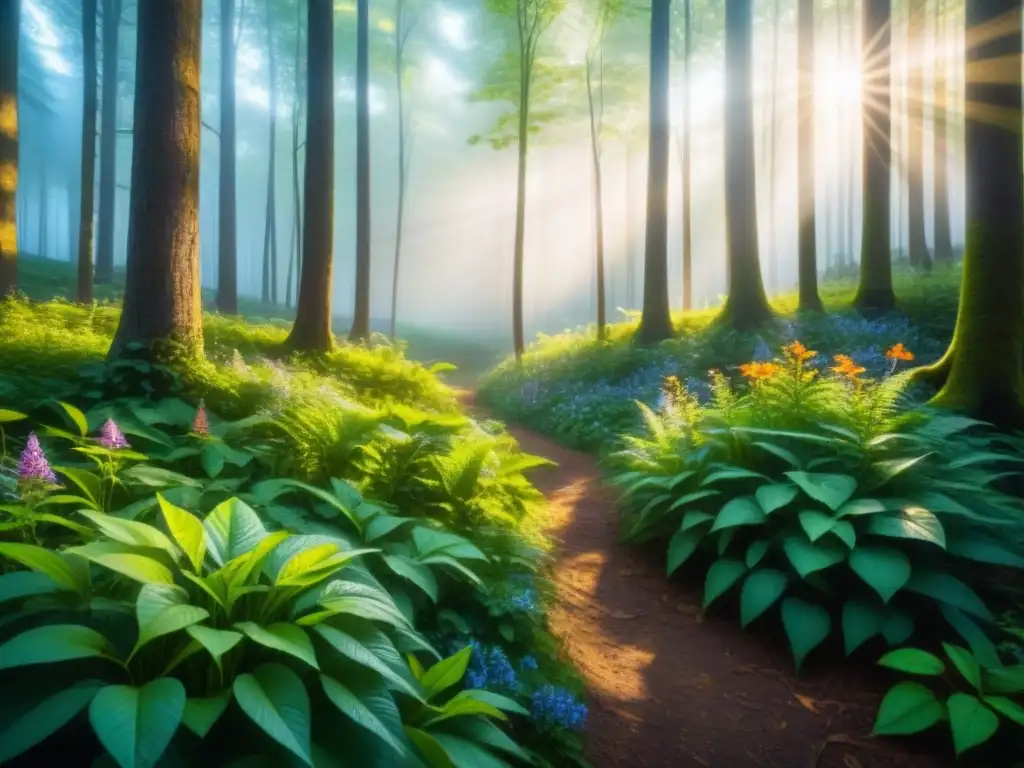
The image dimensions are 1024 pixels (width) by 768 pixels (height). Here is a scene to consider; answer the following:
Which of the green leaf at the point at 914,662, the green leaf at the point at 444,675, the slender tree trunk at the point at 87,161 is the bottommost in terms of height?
the green leaf at the point at 914,662

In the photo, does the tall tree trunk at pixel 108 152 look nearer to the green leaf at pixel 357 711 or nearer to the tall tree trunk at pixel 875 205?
the tall tree trunk at pixel 875 205

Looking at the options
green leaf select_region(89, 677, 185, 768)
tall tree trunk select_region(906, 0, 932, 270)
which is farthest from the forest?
tall tree trunk select_region(906, 0, 932, 270)

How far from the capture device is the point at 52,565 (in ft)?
7.23

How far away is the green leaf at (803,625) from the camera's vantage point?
377 centimetres

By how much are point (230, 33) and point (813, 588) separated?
1002 inches

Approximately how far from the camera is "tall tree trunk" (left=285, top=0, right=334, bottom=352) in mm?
10258

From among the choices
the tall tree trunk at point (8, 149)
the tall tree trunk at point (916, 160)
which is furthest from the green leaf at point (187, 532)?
the tall tree trunk at point (916, 160)

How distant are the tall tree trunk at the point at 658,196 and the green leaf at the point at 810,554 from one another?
10265 millimetres

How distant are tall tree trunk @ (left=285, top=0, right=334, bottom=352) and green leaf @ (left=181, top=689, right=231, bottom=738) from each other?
8.66 m

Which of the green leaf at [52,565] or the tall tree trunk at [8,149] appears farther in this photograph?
the tall tree trunk at [8,149]

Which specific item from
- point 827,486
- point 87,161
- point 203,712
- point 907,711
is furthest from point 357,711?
point 87,161

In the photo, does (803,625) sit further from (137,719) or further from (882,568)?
(137,719)

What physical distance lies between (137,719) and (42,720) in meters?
0.30

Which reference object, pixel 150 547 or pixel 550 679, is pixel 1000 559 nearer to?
pixel 550 679
